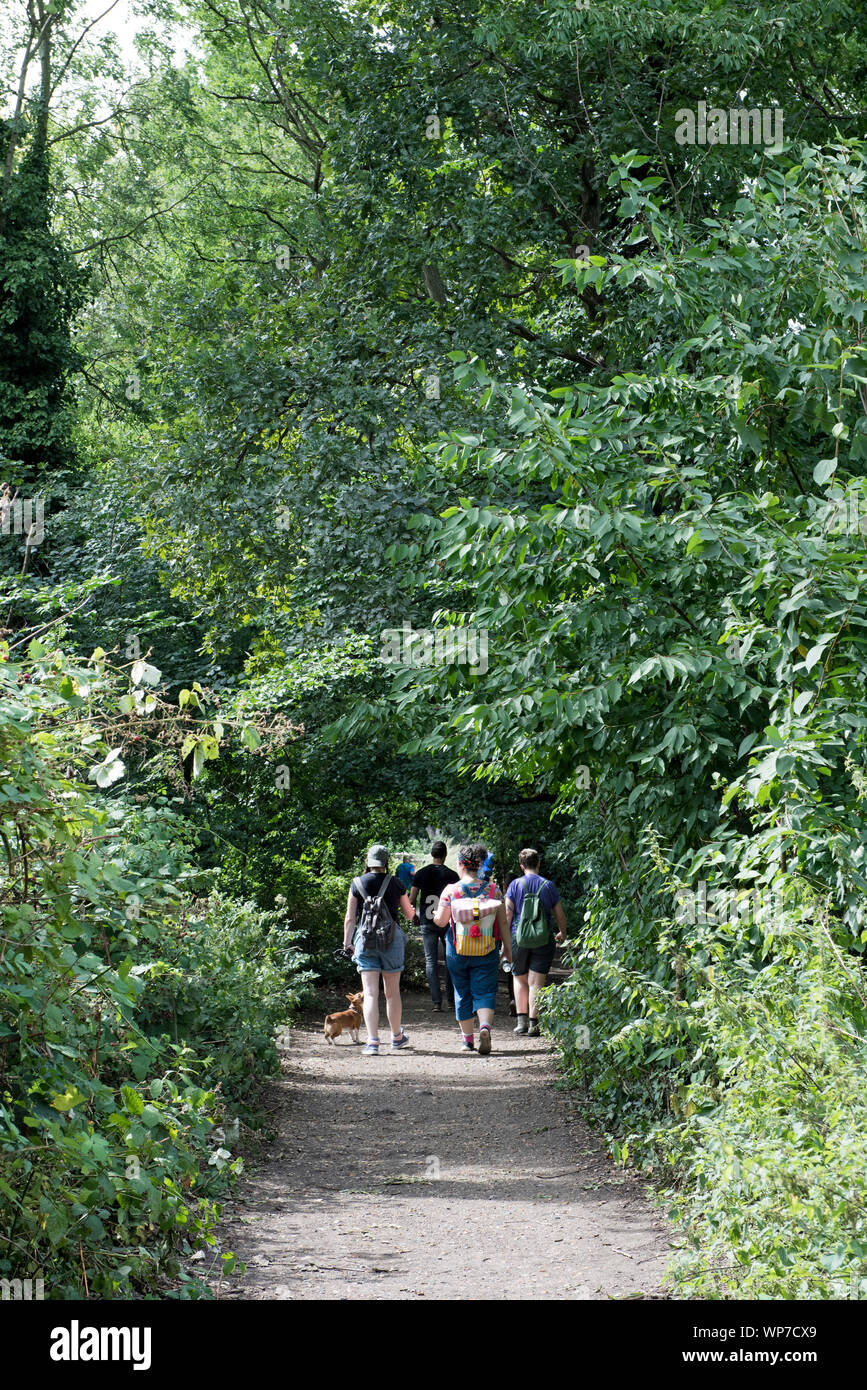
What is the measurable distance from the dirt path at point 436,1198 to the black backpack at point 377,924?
1029 millimetres

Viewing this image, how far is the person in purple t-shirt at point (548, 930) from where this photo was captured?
37.8 ft

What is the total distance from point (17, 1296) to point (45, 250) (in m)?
20.0

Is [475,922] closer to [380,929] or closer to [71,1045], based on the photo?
[380,929]

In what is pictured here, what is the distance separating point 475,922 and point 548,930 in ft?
4.49

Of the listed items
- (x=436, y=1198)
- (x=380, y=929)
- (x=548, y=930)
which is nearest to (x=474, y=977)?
(x=380, y=929)

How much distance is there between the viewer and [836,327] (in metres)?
6.21

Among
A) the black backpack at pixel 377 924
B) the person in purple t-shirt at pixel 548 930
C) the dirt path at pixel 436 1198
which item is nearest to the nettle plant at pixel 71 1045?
the dirt path at pixel 436 1198

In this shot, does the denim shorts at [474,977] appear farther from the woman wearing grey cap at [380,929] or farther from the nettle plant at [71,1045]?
the nettle plant at [71,1045]

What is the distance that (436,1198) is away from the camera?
6.16m

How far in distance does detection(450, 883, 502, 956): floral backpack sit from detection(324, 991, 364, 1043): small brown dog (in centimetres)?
140

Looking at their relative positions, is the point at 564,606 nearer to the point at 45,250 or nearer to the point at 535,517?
the point at 535,517

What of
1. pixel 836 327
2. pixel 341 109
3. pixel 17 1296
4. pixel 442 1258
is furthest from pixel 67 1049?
pixel 341 109

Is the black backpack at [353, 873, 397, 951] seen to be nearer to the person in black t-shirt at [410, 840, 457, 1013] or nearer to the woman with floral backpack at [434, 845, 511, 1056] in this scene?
the woman with floral backpack at [434, 845, 511, 1056]

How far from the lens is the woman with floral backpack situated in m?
10.4
